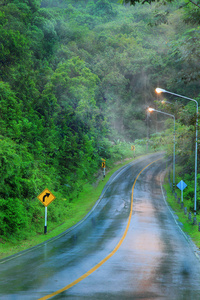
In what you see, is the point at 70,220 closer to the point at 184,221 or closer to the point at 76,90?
the point at 184,221

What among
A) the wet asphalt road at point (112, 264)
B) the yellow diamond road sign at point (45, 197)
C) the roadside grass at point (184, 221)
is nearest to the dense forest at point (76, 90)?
the yellow diamond road sign at point (45, 197)

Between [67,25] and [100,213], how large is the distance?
56.5m

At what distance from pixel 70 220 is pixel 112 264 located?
49.1ft

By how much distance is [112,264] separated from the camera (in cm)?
1231

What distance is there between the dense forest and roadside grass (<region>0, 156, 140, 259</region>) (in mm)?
842

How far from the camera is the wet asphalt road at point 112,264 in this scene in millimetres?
8555

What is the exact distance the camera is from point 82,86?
47469 millimetres

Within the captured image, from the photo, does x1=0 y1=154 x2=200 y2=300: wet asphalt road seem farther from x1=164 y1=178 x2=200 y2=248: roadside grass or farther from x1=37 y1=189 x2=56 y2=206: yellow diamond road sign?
x1=37 y1=189 x2=56 y2=206: yellow diamond road sign

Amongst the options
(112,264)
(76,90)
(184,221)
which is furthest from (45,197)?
(76,90)

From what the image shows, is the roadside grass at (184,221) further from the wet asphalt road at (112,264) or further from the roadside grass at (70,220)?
the roadside grass at (70,220)

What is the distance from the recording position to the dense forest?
20.6m

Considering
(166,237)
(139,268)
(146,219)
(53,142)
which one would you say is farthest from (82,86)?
(139,268)

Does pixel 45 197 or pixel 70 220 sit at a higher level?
pixel 45 197

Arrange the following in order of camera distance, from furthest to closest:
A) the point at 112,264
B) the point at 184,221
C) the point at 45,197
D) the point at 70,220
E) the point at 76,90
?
the point at 76,90, the point at 184,221, the point at 70,220, the point at 45,197, the point at 112,264
